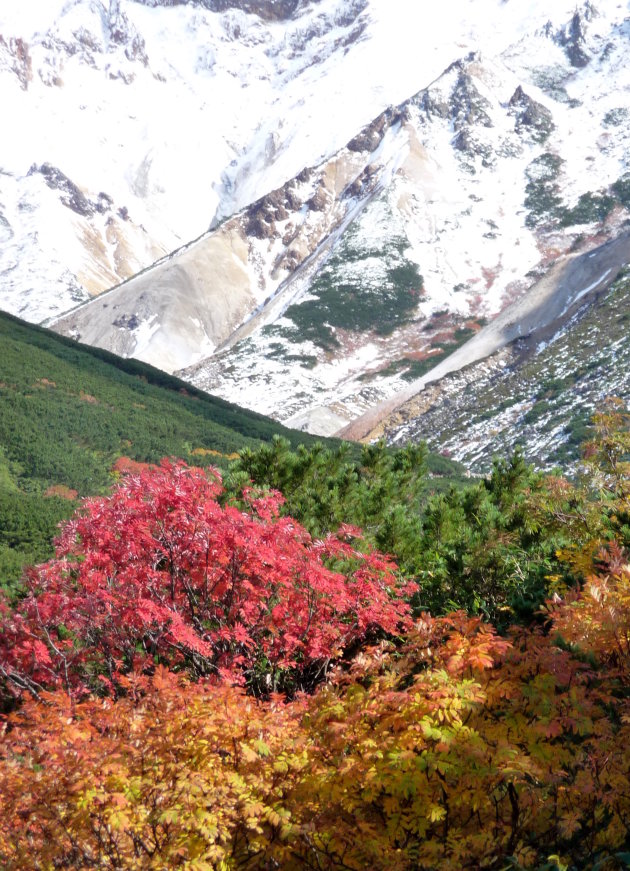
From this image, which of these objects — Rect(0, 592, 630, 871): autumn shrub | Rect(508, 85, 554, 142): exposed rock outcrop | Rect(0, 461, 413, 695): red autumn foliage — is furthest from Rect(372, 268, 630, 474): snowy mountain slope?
Rect(508, 85, 554, 142): exposed rock outcrop

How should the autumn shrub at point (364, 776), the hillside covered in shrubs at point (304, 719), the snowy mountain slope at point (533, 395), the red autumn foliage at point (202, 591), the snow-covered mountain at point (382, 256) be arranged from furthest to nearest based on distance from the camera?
1. the snow-covered mountain at point (382, 256)
2. the snowy mountain slope at point (533, 395)
3. the red autumn foliage at point (202, 591)
4. the hillside covered in shrubs at point (304, 719)
5. the autumn shrub at point (364, 776)

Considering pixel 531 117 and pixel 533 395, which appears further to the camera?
pixel 531 117

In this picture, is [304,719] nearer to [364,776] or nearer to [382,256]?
[364,776]

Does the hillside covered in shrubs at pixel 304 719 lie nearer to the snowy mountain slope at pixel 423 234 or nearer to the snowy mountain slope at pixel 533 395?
the snowy mountain slope at pixel 533 395

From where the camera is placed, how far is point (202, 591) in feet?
29.0

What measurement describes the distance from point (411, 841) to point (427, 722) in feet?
2.65

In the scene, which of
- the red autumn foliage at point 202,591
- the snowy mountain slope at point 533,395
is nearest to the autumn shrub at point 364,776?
the red autumn foliage at point 202,591

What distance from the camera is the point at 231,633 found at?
26.7ft

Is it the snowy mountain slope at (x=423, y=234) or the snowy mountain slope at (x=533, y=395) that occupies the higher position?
the snowy mountain slope at (x=423, y=234)

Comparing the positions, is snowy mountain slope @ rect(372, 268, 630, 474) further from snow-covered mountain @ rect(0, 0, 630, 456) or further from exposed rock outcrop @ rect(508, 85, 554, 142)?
exposed rock outcrop @ rect(508, 85, 554, 142)

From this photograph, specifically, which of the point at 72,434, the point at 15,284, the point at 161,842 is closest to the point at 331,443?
the point at 72,434

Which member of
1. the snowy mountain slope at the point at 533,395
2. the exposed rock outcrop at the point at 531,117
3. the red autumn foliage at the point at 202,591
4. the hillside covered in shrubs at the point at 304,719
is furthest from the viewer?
the exposed rock outcrop at the point at 531,117

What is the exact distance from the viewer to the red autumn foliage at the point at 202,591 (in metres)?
8.22

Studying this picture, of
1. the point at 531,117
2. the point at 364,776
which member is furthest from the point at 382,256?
the point at 364,776
